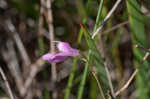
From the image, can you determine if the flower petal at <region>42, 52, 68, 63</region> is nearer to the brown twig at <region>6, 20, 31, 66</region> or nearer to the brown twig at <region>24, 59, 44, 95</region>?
the brown twig at <region>24, 59, 44, 95</region>

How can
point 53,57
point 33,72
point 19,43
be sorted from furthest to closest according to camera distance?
point 19,43 < point 33,72 < point 53,57

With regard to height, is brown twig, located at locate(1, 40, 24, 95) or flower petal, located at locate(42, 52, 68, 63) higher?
flower petal, located at locate(42, 52, 68, 63)

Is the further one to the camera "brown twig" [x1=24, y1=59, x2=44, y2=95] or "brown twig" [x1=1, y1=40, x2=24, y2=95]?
"brown twig" [x1=1, y1=40, x2=24, y2=95]

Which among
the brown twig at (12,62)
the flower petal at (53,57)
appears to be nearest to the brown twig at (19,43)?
the brown twig at (12,62)

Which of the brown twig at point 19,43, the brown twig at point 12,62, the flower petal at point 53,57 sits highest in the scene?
the flower petal at point 53,57

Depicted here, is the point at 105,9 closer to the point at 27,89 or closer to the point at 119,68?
the point at 119,68

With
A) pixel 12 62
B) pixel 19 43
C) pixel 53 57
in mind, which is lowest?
pixel 12 62

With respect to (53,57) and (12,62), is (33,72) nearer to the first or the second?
(12,62)

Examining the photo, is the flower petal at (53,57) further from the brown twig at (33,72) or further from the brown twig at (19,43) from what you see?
the brown twig at (19,43)

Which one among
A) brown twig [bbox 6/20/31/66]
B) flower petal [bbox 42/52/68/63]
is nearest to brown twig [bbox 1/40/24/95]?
brown twig [bbox 6/20/31/66]

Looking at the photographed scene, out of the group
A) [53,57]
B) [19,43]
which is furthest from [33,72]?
[53,57]

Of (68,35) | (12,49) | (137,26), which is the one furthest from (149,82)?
(12,49)
